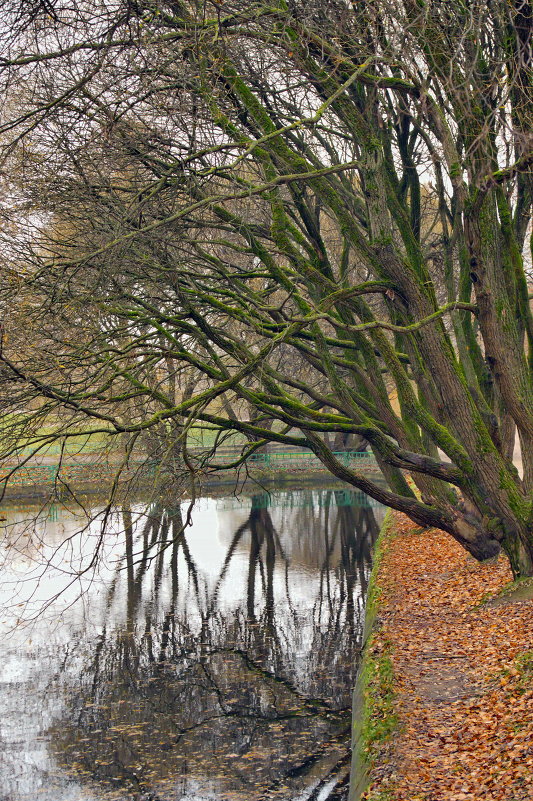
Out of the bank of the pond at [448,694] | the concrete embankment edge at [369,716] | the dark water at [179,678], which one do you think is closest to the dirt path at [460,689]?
the bank of the pond at [448,694]

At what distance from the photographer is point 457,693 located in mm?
8148

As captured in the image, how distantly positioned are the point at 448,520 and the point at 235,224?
595cm

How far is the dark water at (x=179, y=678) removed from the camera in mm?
8766

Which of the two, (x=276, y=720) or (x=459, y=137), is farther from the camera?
(x=459, y=137)

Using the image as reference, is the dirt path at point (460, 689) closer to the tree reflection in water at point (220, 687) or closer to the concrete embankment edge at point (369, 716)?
the concrete embankment edge at point (369, 716)

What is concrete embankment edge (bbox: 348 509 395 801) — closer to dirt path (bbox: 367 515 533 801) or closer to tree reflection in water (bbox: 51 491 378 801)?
dirt path (bbox: 367 515 533 801)

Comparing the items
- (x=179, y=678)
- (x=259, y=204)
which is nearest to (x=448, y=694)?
(x=179, y=678)

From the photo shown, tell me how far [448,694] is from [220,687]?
4768 millimetres

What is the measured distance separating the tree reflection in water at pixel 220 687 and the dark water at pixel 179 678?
0.09 ft

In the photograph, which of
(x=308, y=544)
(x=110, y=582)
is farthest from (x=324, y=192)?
(x=308, y=544)

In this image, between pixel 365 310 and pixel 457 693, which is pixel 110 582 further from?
pixel 457 693

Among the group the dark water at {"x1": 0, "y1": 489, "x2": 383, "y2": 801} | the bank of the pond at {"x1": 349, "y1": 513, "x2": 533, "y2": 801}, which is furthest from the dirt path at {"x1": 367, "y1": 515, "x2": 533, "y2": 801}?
the dark water at {"x1": 0, "y1": 489, "x2": 383, "y2": 801}

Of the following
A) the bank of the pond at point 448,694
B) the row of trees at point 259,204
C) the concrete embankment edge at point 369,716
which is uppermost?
the row of trees at point 259,204

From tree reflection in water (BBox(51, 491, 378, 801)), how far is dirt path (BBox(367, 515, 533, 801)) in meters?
1.28
